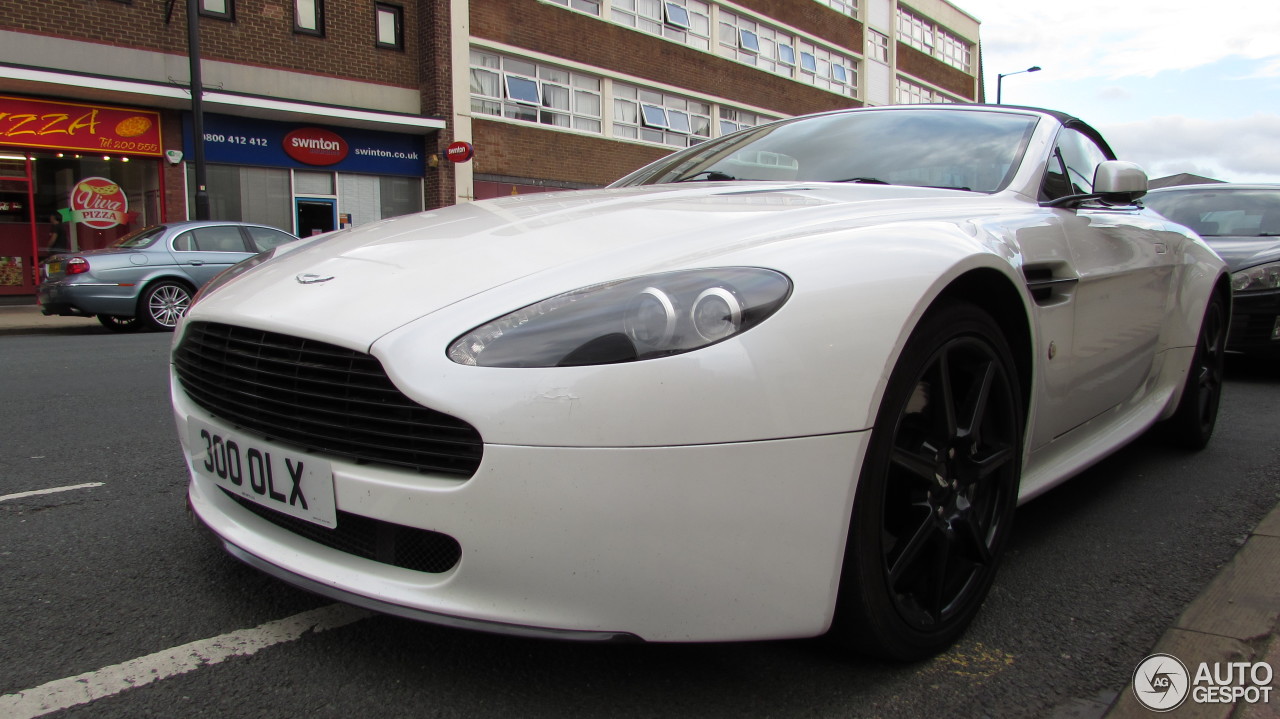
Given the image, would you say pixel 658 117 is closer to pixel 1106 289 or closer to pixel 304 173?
pixel 304 173

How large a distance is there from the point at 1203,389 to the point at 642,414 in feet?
11.1

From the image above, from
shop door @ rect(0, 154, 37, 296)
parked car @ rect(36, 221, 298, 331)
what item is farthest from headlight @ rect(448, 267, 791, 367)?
shop door @ rect(0, 154, 37, 296)

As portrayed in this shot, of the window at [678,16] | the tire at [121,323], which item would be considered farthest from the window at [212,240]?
the window at [678,16]

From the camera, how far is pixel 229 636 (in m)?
1.88

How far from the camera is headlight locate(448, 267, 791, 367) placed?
1.47 metres

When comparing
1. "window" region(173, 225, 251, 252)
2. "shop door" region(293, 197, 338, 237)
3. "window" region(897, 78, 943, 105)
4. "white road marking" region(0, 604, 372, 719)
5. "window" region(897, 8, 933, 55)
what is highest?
Result: "window" region(897, 8, 933, 55)

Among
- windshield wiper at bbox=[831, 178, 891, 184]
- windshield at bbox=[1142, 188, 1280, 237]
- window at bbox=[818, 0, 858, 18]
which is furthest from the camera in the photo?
window at bbox=[818, 0, 858, 18]

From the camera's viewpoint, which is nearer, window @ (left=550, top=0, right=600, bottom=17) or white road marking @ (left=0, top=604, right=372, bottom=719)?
white road marking @ (left=0, top=604, right=372, bottom=719)

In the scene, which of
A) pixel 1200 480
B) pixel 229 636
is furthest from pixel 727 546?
pixel 1200 480

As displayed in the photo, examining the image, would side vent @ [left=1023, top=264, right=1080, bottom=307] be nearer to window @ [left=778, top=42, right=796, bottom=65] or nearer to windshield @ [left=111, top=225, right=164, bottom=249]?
windshield @ [left=111, top=225, right=164, bottom=249]

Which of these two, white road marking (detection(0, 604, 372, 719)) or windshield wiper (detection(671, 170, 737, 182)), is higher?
windshield wiper (detection(671, 170, 737, 182))

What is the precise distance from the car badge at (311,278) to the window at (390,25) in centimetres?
1721

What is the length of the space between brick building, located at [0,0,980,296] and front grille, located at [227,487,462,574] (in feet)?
48.7

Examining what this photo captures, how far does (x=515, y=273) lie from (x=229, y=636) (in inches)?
39.9
